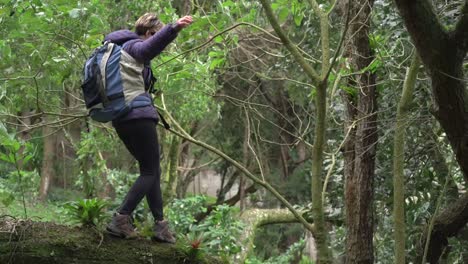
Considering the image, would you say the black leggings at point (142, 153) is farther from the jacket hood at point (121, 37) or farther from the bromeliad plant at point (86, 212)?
the jacket hood at point (121, 37)

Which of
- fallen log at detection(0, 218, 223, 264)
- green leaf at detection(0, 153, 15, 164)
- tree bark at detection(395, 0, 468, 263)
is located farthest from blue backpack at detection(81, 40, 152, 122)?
tree bark at detection(395, 0, 468, 263)

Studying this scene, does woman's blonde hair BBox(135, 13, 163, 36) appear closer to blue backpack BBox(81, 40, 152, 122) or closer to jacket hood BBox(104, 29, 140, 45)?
jacket hood BBox(104, 29, 140, 45)

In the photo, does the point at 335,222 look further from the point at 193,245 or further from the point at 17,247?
the point at 17,247

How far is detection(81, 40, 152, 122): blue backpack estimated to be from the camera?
3.99m

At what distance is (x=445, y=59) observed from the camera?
333 centimetres

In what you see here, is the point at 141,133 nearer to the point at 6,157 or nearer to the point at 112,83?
the point at 112,83

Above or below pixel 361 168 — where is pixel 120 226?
below

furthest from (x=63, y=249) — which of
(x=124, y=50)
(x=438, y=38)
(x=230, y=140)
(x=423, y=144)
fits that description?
(x=230, y=140)

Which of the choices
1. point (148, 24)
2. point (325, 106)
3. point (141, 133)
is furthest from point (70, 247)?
point (325, 106)

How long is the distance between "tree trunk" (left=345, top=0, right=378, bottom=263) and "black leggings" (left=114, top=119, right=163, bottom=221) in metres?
1.98

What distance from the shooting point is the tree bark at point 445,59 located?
3219 mm

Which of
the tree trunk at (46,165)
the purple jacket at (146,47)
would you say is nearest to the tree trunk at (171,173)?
the purple jacket at (146,47)

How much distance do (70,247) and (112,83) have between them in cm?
104

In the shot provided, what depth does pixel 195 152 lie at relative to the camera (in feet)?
58.4
